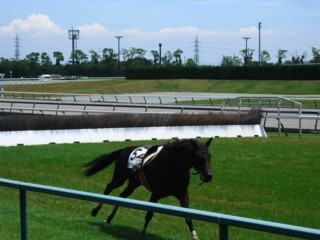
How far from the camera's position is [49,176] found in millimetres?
13016

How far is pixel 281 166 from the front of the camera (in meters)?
14.1

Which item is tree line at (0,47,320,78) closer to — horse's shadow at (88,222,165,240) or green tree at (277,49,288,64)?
green tree at (277,49,288,64)

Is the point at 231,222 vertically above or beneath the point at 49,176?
above

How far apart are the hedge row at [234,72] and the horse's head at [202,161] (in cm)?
6066

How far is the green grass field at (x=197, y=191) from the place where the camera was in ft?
23.9

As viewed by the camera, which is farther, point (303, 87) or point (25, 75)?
point (25, 75)

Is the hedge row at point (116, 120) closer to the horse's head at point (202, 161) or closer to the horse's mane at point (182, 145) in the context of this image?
the horse's mane at point (182, 145)

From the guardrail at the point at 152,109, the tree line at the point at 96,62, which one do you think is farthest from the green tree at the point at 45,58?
the guardrail at the point at 152,109

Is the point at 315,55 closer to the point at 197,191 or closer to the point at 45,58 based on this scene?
the point at 45,58

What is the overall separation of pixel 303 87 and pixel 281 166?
50320 millimetres

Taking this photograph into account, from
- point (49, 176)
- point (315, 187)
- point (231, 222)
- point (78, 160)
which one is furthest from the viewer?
point (78, 160)

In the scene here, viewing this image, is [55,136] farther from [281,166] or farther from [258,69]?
[258,69]

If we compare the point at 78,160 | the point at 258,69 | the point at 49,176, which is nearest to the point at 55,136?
the point at 78,160

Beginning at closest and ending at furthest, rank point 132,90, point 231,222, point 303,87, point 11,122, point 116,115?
point 231,222 → point 11,122 → point 116,115 → point 303,87 → point 132,90
